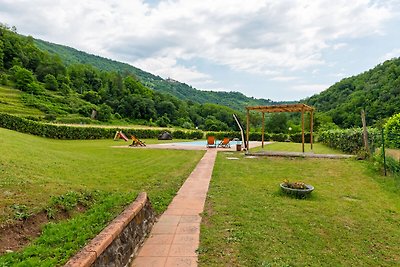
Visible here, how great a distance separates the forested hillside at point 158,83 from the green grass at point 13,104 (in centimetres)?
4796

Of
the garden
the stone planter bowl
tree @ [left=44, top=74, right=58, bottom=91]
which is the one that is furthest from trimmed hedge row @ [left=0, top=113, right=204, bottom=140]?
tree @ [left=44, top=74, right=58, bottom=91]

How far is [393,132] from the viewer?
8.20 m

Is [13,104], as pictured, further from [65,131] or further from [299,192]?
[299,192]

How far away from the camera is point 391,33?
53.3 feet

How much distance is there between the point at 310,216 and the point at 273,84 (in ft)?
107

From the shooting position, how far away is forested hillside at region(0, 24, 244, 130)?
5069 cm

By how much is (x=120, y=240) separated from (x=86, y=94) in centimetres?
6309

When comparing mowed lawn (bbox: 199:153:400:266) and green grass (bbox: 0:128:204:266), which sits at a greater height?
green grass (bbox: 0:128:204:266)

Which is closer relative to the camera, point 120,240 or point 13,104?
point 120,240

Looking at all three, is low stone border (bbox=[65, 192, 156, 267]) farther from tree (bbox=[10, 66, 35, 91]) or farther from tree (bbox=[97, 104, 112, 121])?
tree (bbox=[10, 66, 35, 91])

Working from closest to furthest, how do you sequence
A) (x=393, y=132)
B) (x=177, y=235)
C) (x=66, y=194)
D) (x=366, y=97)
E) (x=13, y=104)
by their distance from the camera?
(x=177, y=235) → (x=66, y=194) → (x=393, y=132) → (x=366, y=97) → (x=13, y=104)

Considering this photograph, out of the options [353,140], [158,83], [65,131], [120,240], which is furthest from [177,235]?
[158,83]

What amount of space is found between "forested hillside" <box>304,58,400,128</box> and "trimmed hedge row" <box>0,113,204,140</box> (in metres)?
18.7

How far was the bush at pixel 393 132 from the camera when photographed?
7.96m
